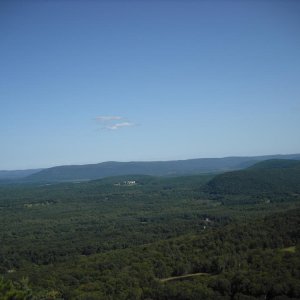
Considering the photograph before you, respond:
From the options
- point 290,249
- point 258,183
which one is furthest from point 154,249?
point 258,183

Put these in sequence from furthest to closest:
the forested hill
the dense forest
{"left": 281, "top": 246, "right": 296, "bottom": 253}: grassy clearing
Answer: the forested hill
{"left": 281, "top": 246, "right": 296, "bottom": 253}: grassy clearing
the dense forest

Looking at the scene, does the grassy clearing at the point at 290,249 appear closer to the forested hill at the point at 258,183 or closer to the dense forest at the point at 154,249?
the dense forest at the point at 154,249

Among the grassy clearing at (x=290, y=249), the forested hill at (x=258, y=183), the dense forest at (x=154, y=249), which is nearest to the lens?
the dense forest at (x=154, y=249)

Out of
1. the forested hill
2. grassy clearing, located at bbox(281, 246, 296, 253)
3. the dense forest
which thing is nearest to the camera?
the dense forest

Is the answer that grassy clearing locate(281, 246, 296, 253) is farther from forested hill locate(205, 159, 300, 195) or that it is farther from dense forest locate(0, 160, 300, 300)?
forested hill locate(205, 159, 300, 195)

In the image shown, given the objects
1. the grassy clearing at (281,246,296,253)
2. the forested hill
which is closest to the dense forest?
the grassy clearing at (281,246,296,253)

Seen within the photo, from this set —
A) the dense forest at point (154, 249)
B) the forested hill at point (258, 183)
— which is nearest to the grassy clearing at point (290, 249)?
the dense forest at point (154, 249)

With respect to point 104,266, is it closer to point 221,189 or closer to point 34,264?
point 34,264
